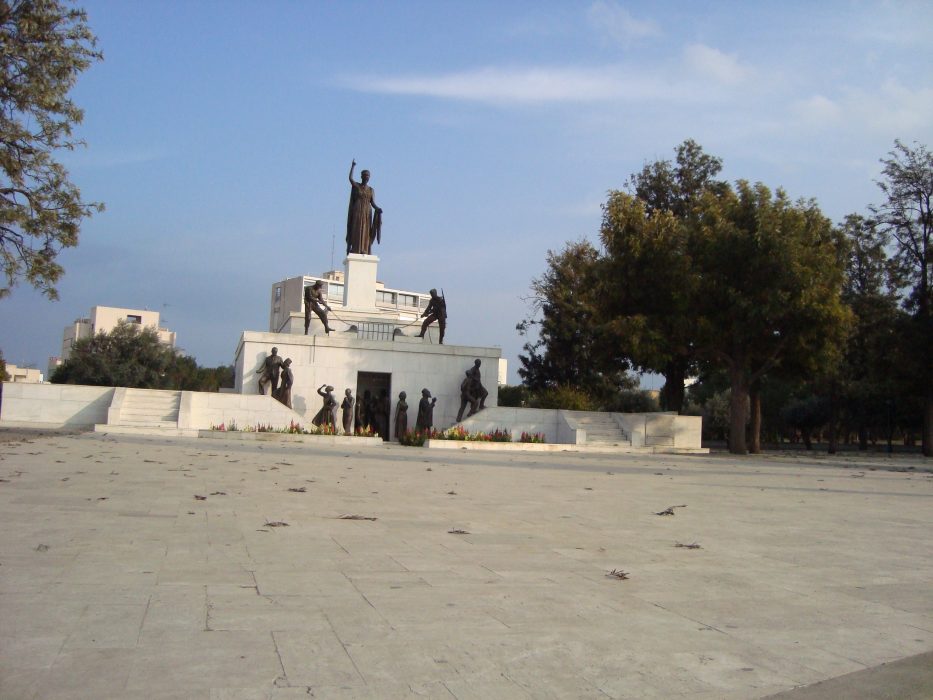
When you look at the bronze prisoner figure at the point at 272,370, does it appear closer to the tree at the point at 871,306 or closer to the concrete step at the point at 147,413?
the concrete step at the point at 147,413

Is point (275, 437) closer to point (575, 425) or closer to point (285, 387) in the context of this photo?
point (285, 387)

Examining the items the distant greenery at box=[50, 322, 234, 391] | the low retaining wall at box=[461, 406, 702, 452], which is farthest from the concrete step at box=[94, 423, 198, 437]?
the distant greenery at box=[50, 322, 234, 391]

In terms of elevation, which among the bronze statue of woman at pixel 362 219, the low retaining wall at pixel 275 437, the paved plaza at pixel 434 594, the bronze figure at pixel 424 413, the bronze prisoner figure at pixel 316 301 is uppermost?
the bronze statue of woman at pixel 362 219

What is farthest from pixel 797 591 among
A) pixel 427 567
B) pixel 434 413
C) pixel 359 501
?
pixel 434 413

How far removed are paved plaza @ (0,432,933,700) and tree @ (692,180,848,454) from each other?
55.7 ft

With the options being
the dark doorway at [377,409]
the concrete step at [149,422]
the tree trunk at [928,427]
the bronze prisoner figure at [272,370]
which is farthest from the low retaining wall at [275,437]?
the tree trunk at [928,427]

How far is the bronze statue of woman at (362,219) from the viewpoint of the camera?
3781 centimetres

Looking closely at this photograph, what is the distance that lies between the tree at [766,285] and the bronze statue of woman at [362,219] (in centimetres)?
1516

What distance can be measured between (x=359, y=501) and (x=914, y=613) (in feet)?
20.5

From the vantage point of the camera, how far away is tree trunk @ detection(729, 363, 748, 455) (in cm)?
2958

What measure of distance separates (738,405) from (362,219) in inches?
709

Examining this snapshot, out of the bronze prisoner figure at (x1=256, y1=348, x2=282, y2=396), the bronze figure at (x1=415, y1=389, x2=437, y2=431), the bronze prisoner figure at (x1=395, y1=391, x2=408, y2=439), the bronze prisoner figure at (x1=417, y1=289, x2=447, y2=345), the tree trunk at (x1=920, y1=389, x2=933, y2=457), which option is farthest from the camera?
the tree trunk at (x1=920, y1=389, x2=933, y2=457)

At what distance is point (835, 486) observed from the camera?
15.9 metres

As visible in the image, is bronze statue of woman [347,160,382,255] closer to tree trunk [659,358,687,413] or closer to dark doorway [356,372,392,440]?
dark doorway [356,372,392,440]
